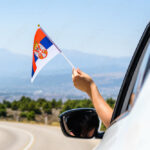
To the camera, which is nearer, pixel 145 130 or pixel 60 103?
pixel 145 130

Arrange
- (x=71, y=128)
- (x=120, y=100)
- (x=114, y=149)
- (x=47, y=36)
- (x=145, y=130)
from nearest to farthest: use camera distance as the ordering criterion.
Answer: (x=145, y=130) → (x=114, y=149) → (x=120, y=100) → (x=71, y=128) → (x=47, y=36)

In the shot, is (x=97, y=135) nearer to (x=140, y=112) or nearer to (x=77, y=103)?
(x=140, y=112)

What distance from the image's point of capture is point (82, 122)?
2305mm

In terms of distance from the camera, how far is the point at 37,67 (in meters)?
4.02

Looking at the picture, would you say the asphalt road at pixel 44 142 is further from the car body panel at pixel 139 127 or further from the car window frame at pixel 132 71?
the car body panel at pixel 139 127

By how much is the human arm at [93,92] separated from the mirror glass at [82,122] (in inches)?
3.6

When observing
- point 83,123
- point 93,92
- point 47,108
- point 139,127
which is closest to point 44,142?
point 83,123

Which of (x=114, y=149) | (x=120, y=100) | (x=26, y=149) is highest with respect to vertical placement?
(x=114, y=149)

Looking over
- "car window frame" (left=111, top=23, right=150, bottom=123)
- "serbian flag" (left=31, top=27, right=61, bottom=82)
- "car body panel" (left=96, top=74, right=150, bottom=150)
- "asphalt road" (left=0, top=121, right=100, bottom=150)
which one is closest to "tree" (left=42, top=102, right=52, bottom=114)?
"asphalt road" (left=0, top=121, right=100, bottom=150)

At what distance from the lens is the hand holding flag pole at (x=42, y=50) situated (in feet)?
12.1

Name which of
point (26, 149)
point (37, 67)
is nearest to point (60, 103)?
point (26, 149)

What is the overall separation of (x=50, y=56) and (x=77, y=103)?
53.0m

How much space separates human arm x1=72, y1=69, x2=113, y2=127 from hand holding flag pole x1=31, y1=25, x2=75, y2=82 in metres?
1.39

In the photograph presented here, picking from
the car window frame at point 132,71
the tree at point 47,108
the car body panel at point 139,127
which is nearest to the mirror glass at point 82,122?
the car window frame at point 132,71
